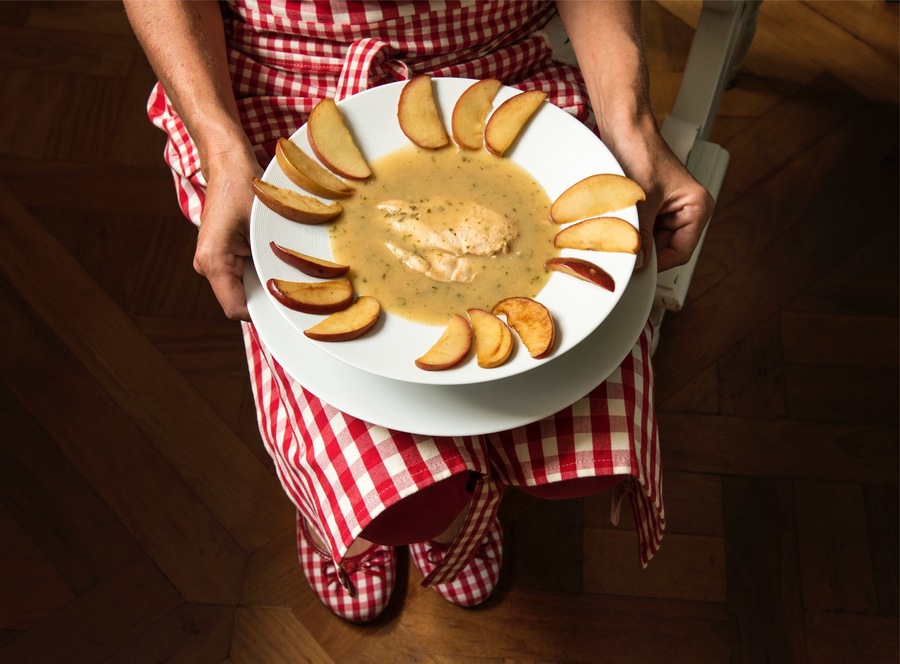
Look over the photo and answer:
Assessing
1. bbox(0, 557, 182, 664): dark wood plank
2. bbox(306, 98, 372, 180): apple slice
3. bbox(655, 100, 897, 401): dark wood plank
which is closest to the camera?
Answer: bbox(306, 98, 372, 180): apple slice

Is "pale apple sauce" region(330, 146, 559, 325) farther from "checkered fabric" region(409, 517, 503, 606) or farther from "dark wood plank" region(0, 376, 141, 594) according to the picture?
"dark wood plank" region(0, 376, 141, 594)

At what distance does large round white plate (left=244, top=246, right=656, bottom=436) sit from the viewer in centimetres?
74

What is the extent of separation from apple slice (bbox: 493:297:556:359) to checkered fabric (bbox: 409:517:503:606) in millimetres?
584

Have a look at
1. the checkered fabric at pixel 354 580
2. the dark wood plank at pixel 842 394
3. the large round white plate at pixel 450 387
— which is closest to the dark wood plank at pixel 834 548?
the dark wood plank at pixel 842 394

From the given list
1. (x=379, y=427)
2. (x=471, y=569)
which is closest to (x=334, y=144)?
(x=379, y=427)

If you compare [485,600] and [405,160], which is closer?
[405,160]

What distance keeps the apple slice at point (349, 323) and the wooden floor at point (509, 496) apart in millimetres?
699

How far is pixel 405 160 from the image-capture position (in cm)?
79

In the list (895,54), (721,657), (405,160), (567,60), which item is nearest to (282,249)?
(405,160)

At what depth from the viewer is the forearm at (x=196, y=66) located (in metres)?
0.83

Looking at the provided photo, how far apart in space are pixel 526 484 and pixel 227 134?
43cm

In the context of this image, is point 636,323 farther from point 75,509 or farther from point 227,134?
point 75,509

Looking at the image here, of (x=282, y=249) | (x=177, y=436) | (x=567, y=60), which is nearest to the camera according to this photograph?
(x=282, y=249)

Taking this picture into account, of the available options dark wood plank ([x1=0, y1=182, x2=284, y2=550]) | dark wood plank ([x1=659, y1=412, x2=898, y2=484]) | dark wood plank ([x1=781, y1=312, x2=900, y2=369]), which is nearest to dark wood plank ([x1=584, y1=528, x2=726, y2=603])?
dark wood plank ([x1=659, y1=412, x2=898, y2=484])
